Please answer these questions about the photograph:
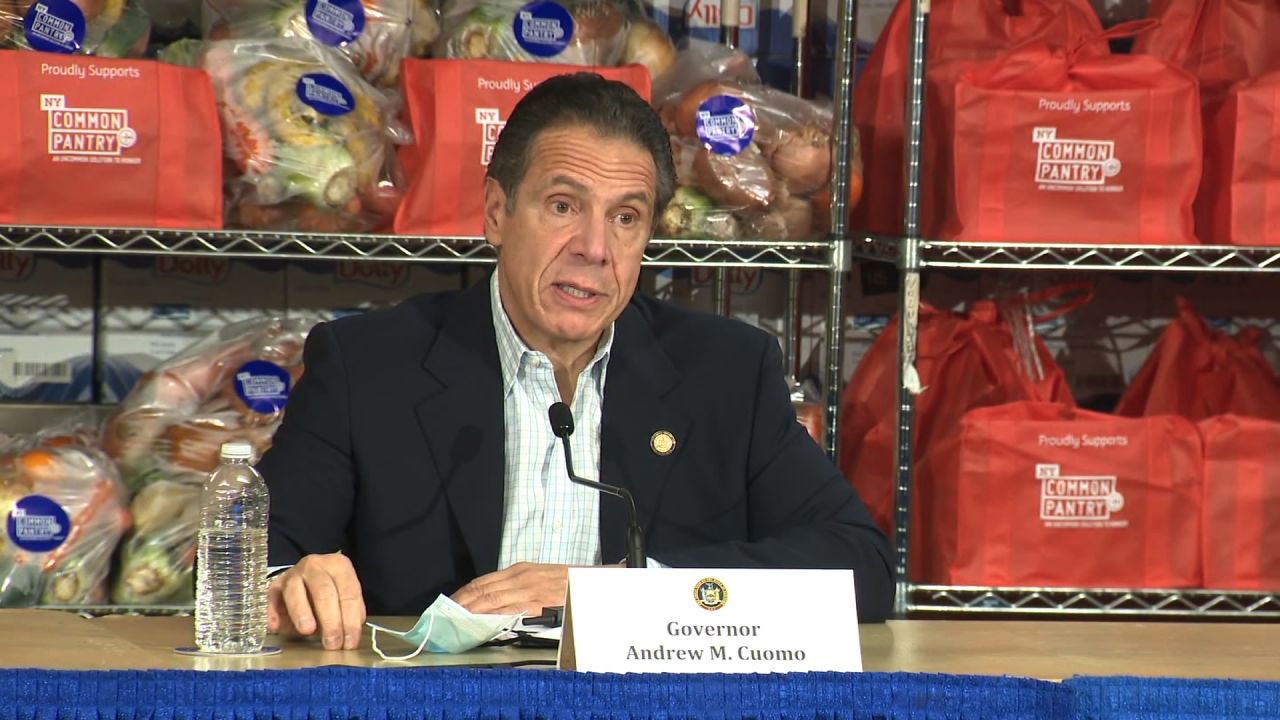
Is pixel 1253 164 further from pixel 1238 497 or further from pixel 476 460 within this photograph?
pixel 476 460

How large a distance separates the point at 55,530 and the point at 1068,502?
1.57 meters

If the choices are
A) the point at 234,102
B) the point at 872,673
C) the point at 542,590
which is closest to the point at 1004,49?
the point at 234,102

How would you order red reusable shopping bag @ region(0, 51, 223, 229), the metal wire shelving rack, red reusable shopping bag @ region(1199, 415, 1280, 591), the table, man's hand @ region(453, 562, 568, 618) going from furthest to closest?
1. red reusable shopping bag @ region(1199, 415, 1280, 591)
2. the metal wire shelving rack
3. red reusable shopping bag @ region(0, 51, 223, 229)
4. man's hand @ region(453, 562, 568, 618)
5. the table

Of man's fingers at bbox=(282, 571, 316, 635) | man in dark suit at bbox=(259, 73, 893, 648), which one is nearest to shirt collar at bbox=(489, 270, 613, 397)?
man in dark suit at bbox=(259, 73, 893, 648)

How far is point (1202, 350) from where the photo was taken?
288 centimetres

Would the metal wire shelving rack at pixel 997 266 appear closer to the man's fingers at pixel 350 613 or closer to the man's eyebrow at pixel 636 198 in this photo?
the man's eyebrow at pixel 636 198

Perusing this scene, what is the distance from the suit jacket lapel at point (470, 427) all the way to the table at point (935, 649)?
0.30m

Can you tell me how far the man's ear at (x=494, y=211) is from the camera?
199cm

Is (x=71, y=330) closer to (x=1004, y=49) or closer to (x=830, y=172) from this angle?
(x=830, y=172)

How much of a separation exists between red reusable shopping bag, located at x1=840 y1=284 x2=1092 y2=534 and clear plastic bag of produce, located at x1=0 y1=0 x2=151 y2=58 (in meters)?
1.29

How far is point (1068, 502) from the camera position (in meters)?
2.67

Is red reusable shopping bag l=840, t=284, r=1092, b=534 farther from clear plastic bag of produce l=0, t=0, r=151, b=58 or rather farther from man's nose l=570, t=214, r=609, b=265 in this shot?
clear plastic bag of produce l=0, t=0, r=151, b=58

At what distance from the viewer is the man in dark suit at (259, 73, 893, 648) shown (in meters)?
1.90

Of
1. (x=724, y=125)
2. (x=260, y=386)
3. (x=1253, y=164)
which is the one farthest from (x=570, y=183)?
(x=1253, y=164)
